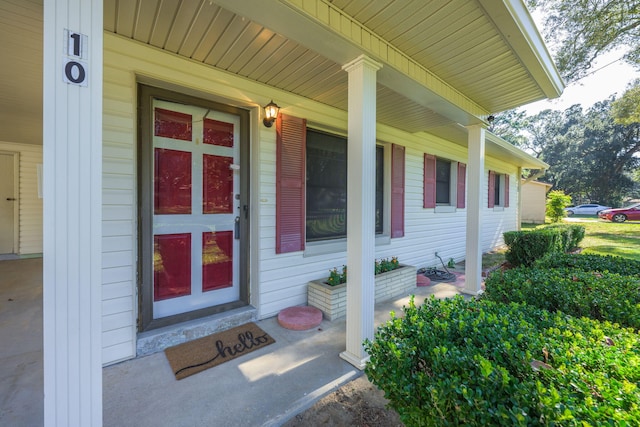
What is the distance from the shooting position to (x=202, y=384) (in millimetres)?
1907

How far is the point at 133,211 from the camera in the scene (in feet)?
7.21

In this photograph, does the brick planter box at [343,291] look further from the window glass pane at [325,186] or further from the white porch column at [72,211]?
the white porch column at [72,211]

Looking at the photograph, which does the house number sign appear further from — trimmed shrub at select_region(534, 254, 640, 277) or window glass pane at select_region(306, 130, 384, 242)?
trimmed shrub at select_region(534, 254, 640, 277)

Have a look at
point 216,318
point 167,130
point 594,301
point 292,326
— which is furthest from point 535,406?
point 167,130

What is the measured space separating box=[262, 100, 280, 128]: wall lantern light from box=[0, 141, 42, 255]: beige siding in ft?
18.1

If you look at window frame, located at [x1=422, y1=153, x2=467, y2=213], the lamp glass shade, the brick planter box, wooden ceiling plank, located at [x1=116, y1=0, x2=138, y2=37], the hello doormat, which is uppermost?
wooden ceiling plank, located at [x1=116, y1=0, x2=138, y2=37]

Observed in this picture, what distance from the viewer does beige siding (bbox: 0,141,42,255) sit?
5.28m

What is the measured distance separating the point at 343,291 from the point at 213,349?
4.65 feet

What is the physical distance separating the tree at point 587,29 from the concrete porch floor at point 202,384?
24.4 ft

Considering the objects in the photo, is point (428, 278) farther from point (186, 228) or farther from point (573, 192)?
point (573, 192)

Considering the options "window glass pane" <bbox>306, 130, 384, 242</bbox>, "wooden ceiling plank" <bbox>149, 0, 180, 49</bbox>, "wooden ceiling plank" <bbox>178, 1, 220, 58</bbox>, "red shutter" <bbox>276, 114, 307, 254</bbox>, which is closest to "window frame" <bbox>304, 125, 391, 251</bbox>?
"window glass pane" <bbox>306, 130, 384, 242</bbox>

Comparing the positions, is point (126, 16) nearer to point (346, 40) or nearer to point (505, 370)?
point (346, 40)

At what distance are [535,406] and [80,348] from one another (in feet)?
5.50

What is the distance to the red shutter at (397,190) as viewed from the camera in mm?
4453
